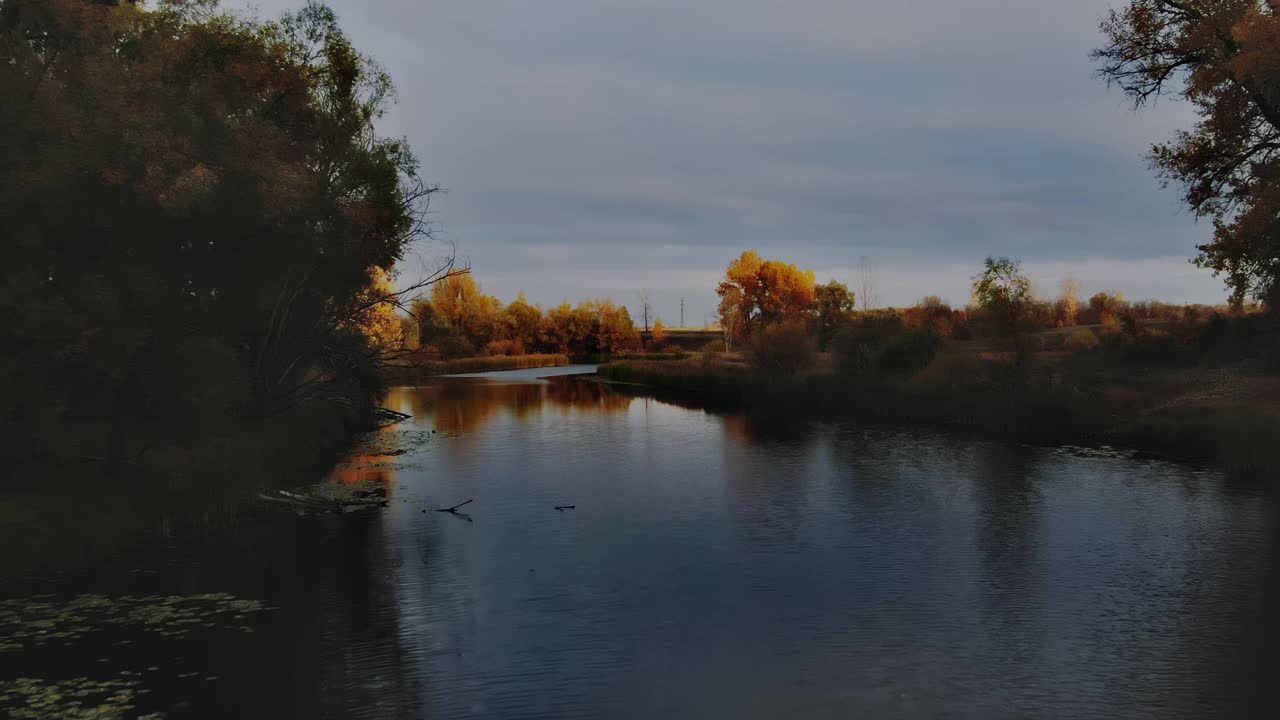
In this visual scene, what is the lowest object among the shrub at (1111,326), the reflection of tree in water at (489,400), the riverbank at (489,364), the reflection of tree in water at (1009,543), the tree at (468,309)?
the reflection of tree in water at (1009,543)

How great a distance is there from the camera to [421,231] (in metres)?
28.5

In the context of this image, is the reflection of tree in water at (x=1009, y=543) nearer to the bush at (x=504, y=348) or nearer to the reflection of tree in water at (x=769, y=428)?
the reflection of tree in water at (x=769, y=428)

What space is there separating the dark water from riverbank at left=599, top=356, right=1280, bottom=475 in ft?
12.1

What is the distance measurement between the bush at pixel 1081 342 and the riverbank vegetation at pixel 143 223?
36.8m

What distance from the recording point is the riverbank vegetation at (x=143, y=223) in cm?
1631

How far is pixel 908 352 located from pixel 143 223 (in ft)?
109

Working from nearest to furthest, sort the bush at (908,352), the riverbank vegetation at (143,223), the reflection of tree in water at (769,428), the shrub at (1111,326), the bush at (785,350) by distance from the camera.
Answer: the riverbank vegetation at (143,223), the reflection of tree in water at (769,428), the bush at (908,352), the bush at (785,350), the shrub at (1111,326)

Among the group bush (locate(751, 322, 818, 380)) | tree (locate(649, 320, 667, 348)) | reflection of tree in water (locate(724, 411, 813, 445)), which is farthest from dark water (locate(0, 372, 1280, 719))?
tree (locate(649, 320, 667, 348))

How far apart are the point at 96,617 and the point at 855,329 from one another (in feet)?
120

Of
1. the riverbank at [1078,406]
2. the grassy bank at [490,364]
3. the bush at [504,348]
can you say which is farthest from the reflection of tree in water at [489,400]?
the bush at [504,348]

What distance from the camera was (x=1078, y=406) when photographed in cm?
3125

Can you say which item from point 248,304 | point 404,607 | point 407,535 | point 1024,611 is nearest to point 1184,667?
point 1024,611

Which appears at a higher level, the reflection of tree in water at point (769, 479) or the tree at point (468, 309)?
the tree at point (468, 309)

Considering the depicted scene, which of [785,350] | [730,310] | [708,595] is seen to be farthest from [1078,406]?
[730,310]
